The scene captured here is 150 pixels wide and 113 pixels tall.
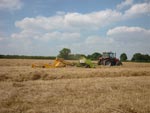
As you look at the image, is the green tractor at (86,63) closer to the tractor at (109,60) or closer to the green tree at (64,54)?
the tractor at (109,60)

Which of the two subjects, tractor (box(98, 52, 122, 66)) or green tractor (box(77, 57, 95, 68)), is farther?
tractor (box(98, 52, 122, 66))

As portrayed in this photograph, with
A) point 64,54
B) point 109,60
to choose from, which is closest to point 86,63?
point 109,60

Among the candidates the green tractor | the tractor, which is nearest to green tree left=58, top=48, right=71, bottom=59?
the tractor

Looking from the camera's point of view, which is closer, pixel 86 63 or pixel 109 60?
pixel 86 63

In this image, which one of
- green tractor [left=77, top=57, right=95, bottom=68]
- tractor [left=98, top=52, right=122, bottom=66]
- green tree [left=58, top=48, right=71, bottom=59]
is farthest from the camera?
green tree [left=58, top=48, right=71, bottom=59]

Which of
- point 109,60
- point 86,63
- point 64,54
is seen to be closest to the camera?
point 86,63

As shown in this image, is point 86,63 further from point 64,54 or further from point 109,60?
point 64,54

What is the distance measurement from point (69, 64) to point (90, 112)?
15352 mm

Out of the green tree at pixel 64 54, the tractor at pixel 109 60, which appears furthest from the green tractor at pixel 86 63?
the green tree at pixel 64 54

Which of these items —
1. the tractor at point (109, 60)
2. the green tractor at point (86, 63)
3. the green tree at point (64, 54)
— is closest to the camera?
the green tractor at point (86, 63)

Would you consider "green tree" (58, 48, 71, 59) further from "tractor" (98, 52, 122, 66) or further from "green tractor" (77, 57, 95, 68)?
"green tractor" (77, 57, 95, 68)

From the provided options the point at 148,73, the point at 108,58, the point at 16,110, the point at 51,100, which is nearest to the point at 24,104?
the point at 16,110

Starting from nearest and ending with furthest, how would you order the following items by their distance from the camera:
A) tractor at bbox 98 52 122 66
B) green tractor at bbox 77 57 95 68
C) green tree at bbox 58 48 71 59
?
1. green tractor at bbox 77 57 95 68
2. tractor at bbox 98 52 122 66
3. green tree at bbox 58 48 71 59

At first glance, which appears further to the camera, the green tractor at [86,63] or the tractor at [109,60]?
the tractor at [109,60]
